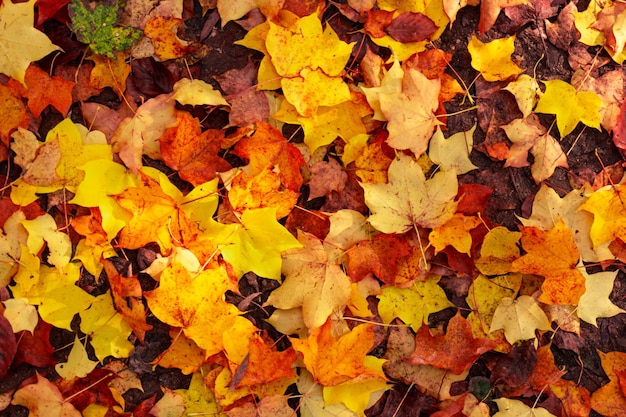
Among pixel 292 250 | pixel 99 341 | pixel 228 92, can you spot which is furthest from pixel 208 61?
pixel 99 341

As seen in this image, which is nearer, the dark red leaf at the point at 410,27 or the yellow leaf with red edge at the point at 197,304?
the yellow leaf with red edge at the point at 197,304

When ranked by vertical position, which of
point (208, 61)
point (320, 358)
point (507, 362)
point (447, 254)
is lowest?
point (507, 362)

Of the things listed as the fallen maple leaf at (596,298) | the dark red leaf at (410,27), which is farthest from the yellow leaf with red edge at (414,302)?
the dark red leaf at (410,27)

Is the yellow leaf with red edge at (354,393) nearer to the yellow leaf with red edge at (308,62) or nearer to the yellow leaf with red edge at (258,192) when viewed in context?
the yellow leaf with red edge at (258,192)

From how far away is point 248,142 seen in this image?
1.93 meters

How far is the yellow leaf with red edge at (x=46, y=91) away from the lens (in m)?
1.93

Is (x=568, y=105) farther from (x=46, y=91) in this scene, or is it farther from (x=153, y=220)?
(x=46, y=91)

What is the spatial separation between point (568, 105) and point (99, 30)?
1426mm

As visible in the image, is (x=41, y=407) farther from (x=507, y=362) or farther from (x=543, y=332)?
(x=543, y=332)

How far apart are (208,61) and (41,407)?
1112 mm

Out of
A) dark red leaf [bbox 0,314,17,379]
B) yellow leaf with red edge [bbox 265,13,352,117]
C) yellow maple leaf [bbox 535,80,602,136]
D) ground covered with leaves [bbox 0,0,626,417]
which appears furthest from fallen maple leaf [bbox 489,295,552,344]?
dark red leaf [bbox 0,314,17,379]

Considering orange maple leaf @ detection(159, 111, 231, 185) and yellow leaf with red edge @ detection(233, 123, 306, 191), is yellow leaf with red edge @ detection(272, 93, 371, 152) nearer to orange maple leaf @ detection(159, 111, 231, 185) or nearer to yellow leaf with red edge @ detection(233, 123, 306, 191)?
yellow leaf with red edge @ detection(233, 123, 306, 191)

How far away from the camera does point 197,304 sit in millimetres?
1794

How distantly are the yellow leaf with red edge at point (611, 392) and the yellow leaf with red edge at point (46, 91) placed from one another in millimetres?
1764
